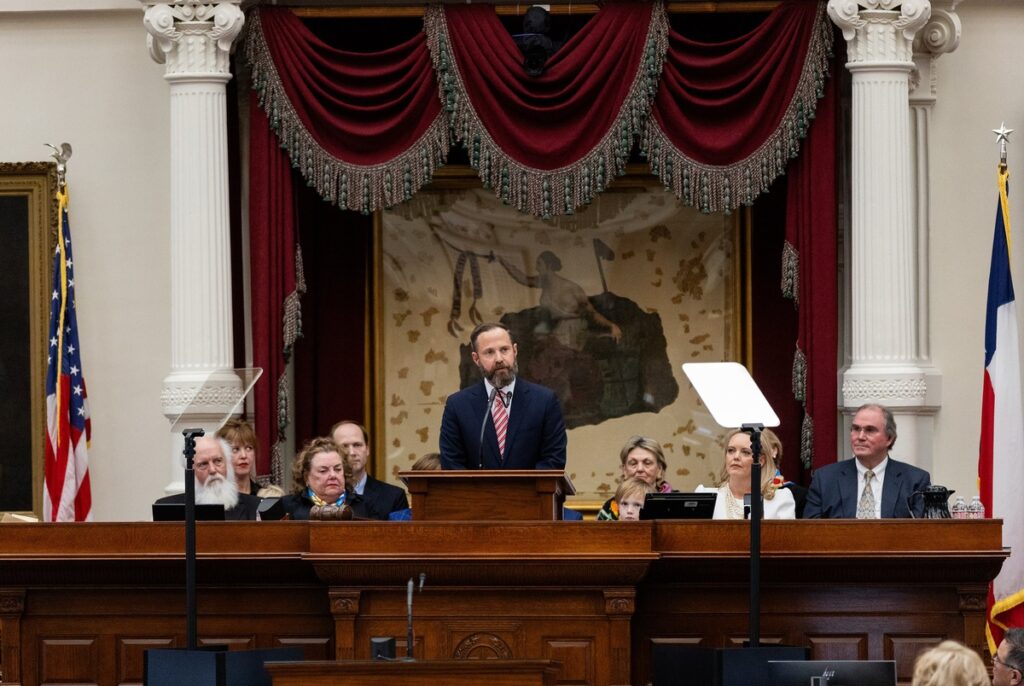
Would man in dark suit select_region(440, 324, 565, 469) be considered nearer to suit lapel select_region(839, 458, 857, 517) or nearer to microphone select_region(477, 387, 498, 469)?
microphone select_region(477, 387, 498, 469)

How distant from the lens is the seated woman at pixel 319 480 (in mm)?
8688

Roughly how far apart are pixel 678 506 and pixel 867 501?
1.30 metres

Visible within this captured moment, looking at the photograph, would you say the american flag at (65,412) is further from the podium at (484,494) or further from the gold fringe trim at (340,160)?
the podium at (484,494)

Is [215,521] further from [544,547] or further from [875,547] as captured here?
[875,547]

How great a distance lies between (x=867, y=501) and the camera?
353 inches

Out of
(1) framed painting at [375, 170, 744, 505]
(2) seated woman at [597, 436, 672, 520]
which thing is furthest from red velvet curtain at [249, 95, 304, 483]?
(2) seated woman at [597, 436, 672, 520]

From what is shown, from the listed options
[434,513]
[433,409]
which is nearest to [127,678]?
[434,513]

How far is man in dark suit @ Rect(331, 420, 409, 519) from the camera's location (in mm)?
9306

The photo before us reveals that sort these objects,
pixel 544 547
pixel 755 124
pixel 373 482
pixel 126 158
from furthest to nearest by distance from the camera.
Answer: pixel 126 158 → pixel 755 124 → pixel 373 482 → pixel 544 547

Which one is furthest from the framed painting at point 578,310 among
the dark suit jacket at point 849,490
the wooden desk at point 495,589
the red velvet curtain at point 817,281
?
the wooden desk at point 495,589

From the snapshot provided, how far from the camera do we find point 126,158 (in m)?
11.5

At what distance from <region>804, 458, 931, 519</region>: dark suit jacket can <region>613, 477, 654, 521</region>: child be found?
0.77 metres

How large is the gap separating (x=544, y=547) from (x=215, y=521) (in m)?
1.42

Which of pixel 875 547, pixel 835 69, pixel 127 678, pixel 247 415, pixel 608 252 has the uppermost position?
pixel 835 69
